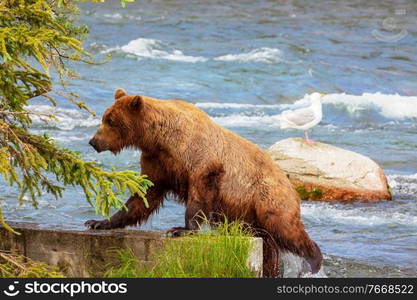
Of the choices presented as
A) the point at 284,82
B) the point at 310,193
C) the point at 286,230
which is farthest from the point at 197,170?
the point at 284,82

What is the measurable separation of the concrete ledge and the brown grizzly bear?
1.31 feet

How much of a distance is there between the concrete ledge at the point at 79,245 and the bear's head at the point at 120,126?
64 cm

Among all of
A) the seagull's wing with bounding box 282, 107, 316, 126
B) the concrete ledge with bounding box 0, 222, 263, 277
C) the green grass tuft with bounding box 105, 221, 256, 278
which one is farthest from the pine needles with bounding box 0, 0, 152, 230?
the seagull's wing with bounding box 282, 107, 316, 126

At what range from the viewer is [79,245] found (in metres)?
6.75

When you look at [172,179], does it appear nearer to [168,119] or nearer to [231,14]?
[168,119]

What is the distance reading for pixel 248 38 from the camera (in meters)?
26.8

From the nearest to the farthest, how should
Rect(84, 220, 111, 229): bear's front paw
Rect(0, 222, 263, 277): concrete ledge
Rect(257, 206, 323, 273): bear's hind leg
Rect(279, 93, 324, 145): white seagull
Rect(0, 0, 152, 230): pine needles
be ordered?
Rect(0, 0, 152, 230): pine needles, Rect(0, 222, 263, 277): concrete ledge, Rect(257, 206, 323, 273): bear's hind leg, Rect(84, 220, 111, 229): bear's front paw, Rect(279, 93, 324, 145): white seagull

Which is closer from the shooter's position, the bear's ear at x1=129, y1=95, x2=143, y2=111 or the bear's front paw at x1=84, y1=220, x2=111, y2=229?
the bear's ear at x1=129, y1=95, x2=143, y2=111

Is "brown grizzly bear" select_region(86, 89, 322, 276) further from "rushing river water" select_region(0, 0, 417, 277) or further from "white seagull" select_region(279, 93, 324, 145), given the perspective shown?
"white seagull" select_region(279, 93, 324, 145)

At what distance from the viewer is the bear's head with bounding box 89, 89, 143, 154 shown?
6.99m

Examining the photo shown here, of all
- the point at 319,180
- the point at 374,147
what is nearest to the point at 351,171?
the point at 319,180

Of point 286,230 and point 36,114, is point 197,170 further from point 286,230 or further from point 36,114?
point 36,114

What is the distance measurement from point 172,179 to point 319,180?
15.9 feet

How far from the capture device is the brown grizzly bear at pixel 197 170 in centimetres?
695
